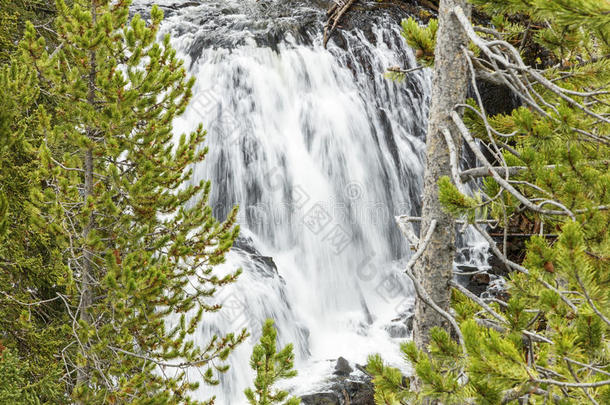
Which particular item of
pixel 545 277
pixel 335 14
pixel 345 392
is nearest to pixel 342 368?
pixel 345 392

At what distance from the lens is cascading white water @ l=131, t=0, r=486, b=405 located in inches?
433

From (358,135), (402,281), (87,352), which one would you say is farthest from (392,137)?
(87,352)

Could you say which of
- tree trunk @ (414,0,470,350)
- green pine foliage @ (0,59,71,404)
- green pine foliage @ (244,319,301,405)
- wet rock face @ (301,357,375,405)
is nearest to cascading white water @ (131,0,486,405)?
wet rock face @ (301,357,375,405)

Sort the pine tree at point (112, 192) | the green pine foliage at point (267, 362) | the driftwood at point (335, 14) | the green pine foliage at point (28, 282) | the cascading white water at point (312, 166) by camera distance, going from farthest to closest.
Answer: the driftwood at point (335, 14) < the cascading white water at point (312, 166) < the green pine foliage at point (28, 282) < the pine tree at point (112, 192) < the green pine foliage at point (267, 362)

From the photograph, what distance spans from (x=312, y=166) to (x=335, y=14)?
18.7 ft

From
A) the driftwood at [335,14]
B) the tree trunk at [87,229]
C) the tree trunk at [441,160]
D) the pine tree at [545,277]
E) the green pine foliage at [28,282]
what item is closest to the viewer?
the pine tree at [545,277]

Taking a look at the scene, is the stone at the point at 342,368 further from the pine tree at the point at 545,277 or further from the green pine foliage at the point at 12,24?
the green pine foliage at the point at 12,24

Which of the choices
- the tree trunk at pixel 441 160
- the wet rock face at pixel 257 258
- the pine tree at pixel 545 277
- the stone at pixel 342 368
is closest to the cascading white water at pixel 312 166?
the wet rock face at pixel 257 258

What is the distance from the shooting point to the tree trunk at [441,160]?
3.48 m

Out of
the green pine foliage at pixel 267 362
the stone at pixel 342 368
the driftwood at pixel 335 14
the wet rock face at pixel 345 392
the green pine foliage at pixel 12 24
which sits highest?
the driftwood at pixel 335 14

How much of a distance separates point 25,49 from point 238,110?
842cm

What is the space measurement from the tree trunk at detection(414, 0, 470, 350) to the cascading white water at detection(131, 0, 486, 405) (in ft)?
21.9

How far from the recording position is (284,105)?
13.6 m

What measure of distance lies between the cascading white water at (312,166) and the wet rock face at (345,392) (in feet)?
2.37
